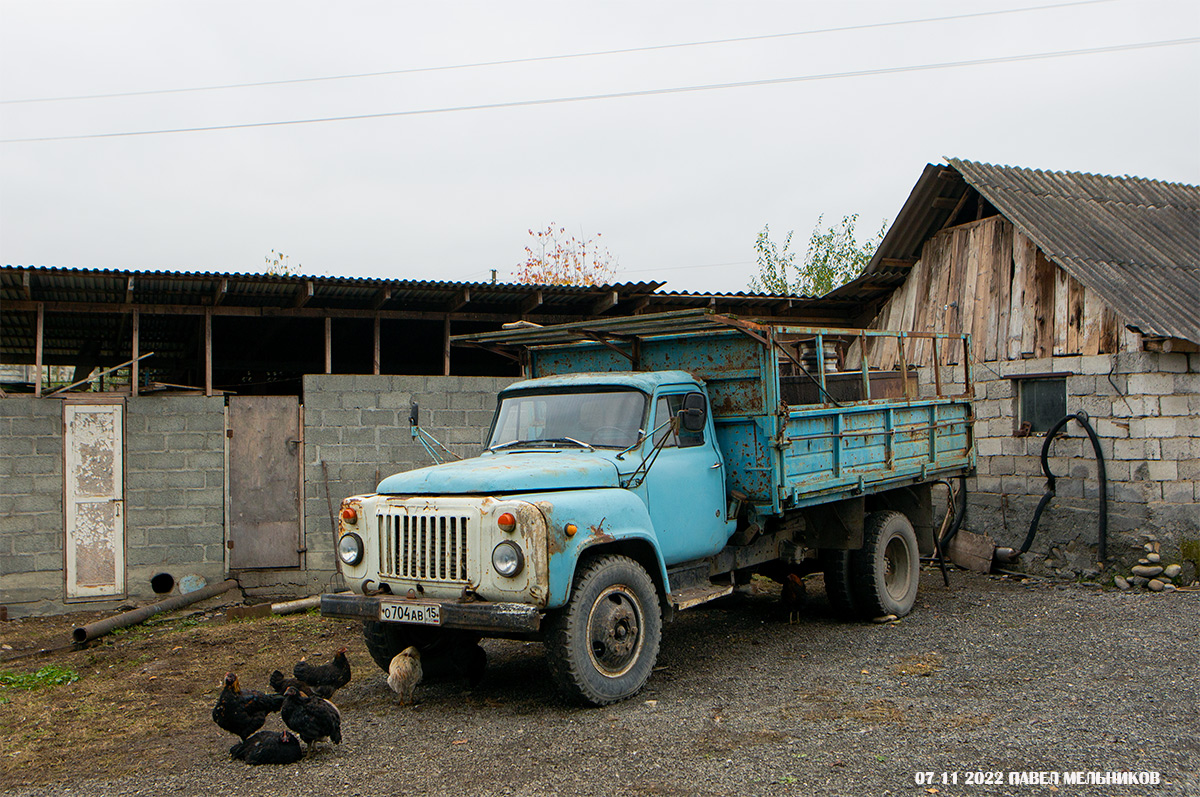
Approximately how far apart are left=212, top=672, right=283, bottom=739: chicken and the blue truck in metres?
0.83

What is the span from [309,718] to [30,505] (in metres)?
6.08

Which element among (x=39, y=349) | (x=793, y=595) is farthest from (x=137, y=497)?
(x=793, y=595)

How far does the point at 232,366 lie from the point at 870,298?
9399 mm

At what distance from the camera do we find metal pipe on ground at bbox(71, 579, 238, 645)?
8258 mm

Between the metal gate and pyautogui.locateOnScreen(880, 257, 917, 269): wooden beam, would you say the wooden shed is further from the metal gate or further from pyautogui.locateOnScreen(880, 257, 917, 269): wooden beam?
the metal gate

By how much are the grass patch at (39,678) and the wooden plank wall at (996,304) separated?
859 centimetres

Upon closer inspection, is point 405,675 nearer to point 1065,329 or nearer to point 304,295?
point 304,295

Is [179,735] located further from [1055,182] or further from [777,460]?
[1055,182]

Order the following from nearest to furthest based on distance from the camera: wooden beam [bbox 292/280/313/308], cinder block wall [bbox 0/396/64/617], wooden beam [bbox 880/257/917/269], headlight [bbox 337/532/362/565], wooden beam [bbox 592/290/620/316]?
headlight [bbox 337/532/362/565], cinder block wall [bbox 0/396/64/617], wooden beam [bbox 292/280/313/308], wooden beam [bbox 592/290/620/316], wooden beam [bbox 880/257/917/269]

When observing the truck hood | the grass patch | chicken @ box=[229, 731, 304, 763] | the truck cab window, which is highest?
the truck cab window

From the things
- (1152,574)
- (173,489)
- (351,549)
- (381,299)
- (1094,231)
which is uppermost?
(1094,231)

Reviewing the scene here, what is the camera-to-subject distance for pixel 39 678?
7.23 metres

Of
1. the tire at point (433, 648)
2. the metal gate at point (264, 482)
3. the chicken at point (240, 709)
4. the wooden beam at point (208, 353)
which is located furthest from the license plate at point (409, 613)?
the wooden beam at point (208, 353)

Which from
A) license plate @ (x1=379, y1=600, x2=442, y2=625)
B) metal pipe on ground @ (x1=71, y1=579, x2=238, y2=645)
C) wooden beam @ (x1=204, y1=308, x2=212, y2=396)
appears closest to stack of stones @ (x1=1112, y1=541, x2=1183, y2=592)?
license plate @ (x1=379, y1=600, x2=442, y2=625)
